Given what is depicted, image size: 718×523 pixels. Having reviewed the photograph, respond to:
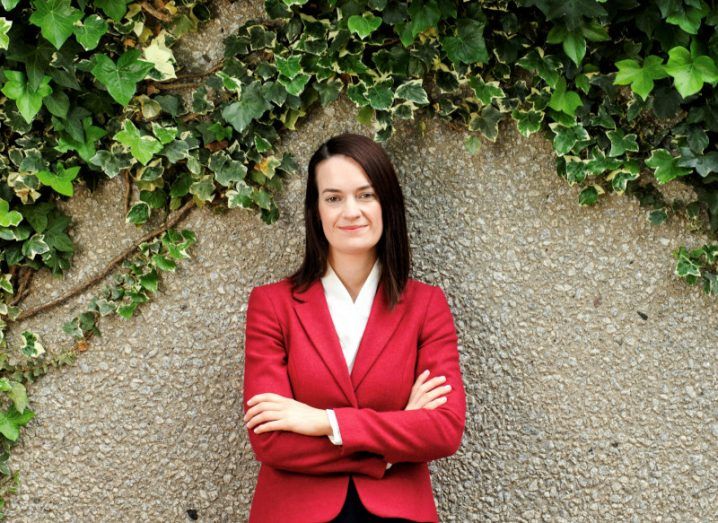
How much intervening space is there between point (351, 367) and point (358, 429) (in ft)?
0.68

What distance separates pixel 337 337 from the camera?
1932 millimetres

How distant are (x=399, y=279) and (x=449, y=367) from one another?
0.27 metres

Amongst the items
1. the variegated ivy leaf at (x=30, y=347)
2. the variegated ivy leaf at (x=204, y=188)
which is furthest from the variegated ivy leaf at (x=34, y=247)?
the variegated ivy leaf at (x=204, y=188)

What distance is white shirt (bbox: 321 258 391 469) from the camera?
1.96 meters

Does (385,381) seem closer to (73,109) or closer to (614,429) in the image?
(614,429)

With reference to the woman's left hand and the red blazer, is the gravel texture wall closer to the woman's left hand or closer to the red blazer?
the red blazer

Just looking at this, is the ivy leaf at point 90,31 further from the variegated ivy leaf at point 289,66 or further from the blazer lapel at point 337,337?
the blazer lapel at point 337,337

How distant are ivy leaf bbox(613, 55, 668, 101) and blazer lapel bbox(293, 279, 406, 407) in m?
0.89

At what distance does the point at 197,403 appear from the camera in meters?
2.41

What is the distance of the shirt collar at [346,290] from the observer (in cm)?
200

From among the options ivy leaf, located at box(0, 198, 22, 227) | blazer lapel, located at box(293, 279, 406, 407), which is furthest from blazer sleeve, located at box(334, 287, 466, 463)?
ivy leaf, located at box(0, 198, 22, 227)

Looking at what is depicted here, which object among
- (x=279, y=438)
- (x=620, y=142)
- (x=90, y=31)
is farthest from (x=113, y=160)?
(x=620, y=142)

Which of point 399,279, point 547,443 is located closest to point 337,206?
point 399,279

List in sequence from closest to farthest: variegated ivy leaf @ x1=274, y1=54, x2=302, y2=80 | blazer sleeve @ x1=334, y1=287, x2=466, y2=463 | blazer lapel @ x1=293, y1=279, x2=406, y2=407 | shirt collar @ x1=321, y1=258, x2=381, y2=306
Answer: blazer sleeve @ x1=334, y1=287, x2=466, y2=463
blazer lapel @ x1=293, y1=279, x2=406, y2=407
shirt collar @ x1=321, y1=258, x2=381, y2=306
variegated ivy leaf @ x1=274, y1=54, x2=302, y2=80
